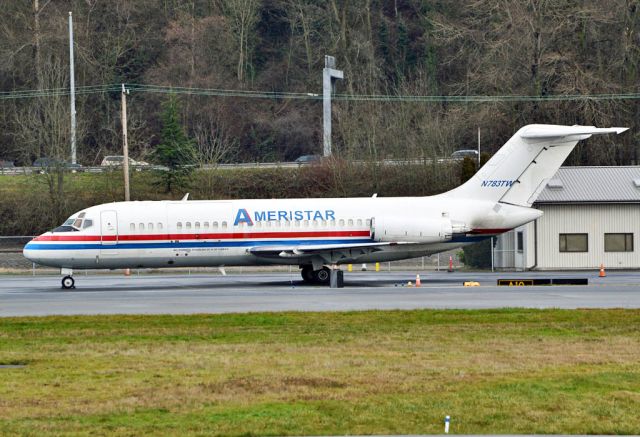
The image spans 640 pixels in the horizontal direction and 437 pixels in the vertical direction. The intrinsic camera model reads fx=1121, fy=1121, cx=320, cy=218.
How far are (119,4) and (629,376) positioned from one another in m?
78.5

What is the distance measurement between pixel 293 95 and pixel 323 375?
7762 cm

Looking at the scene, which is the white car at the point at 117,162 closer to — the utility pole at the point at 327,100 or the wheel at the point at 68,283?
the utility pole at the point at 327,100

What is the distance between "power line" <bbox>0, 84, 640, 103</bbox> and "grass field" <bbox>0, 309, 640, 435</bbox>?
46.9 metres

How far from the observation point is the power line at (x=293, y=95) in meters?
72.1

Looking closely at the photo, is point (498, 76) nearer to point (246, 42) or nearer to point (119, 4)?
point (246, 42)

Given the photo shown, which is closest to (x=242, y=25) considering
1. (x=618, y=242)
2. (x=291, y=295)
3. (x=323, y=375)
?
(x=618, y=242)

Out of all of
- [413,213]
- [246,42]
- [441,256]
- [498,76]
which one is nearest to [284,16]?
[246,42]

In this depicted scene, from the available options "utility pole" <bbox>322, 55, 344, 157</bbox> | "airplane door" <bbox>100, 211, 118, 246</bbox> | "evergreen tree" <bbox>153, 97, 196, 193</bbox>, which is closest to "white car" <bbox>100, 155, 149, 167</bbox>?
"evergreen tree" <bbox>153, 97, 196, 193</bbox>

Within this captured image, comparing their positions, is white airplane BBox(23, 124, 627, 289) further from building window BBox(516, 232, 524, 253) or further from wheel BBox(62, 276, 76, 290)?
building window BBox(516, 232, 524, 253)

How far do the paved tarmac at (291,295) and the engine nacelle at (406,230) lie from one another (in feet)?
5.59

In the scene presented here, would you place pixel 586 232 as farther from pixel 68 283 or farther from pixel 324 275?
pixel 68 283

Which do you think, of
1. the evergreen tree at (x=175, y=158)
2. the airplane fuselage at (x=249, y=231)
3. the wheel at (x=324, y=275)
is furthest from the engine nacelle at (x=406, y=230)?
the evergreen tree at (x=175, y=158)

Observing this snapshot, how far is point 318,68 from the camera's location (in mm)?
93375

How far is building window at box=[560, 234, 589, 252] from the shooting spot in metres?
50.4
